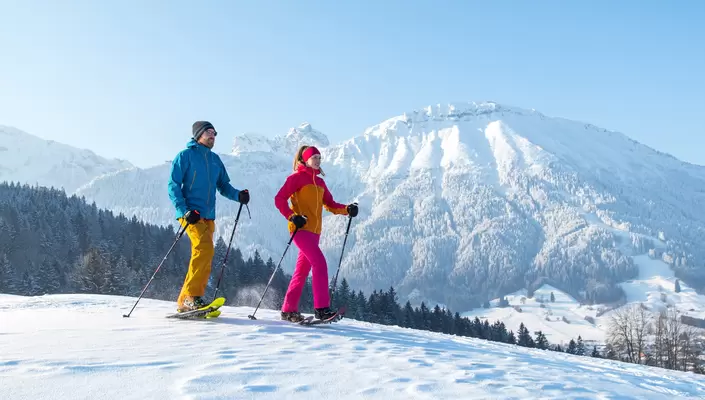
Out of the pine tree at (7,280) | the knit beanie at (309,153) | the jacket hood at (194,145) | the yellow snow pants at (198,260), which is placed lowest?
the pine tree at (7,280)

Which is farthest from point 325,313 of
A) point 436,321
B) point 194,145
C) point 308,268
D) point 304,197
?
point 436,321

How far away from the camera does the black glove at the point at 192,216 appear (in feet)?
24.2

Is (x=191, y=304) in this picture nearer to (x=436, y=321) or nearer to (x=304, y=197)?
(x=304, y=197)

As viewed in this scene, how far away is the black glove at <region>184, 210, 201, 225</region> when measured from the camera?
7367mm

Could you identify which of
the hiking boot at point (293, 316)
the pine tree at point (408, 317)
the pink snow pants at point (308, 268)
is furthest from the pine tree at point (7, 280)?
the pink snow pants at point (308, 268)

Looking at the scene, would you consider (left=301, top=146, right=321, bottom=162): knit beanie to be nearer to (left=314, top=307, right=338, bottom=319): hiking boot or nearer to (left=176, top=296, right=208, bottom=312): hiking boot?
(left=314, top=307, right=338, bottom=319): hiking boot

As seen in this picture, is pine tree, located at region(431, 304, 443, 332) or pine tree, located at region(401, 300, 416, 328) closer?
pine tree, located at region(401, 300, 416, 328)

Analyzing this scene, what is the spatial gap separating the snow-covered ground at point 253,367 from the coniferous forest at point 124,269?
4891 cm

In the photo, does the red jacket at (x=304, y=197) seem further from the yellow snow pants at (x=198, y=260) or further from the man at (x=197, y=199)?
the yellow snow pants at (x=198, y=260)

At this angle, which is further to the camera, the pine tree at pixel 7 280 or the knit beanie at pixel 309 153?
the pine tree at pixel 7 280

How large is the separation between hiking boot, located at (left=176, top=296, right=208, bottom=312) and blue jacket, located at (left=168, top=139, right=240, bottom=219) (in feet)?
4.06

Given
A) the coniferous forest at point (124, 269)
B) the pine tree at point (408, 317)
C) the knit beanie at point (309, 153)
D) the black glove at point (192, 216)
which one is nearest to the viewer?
the black glove at point (192, 216)

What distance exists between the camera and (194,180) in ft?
26.3

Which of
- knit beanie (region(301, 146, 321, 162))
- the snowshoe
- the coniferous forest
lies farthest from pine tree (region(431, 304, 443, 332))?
knit beanie (region(301, 146, 321, 162))
